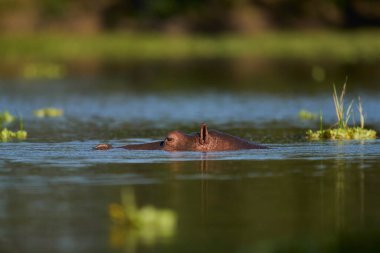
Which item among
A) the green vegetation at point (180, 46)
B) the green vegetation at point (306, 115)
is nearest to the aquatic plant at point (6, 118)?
the green vegetation at point (306, 115)

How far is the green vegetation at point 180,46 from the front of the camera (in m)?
40.1

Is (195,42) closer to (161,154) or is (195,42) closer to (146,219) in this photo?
(161,154)

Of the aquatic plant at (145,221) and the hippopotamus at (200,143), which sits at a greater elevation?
the hippopotamus at (200,143)

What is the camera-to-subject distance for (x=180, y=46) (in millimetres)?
42094

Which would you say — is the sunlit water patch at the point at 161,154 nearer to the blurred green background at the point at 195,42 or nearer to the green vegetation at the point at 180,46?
the blurred green background at the point at 195,42

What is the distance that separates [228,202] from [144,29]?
36.4 m

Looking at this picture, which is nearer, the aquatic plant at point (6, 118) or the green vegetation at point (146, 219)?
the green vegetation at point (146, 219)

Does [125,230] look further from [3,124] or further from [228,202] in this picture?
[3,124]

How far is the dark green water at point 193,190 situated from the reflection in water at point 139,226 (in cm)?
2

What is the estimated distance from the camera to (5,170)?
12.7m

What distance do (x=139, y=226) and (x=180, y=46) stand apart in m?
33.3

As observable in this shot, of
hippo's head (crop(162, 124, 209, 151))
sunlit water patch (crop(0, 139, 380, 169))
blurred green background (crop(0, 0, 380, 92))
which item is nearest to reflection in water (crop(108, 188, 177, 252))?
sunlit water patch (crop(0, 139, 380, 169))

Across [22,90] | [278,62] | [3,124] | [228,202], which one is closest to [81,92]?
[22,90]

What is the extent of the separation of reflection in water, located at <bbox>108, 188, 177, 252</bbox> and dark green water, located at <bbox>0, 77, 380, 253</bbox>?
0.02 meters
